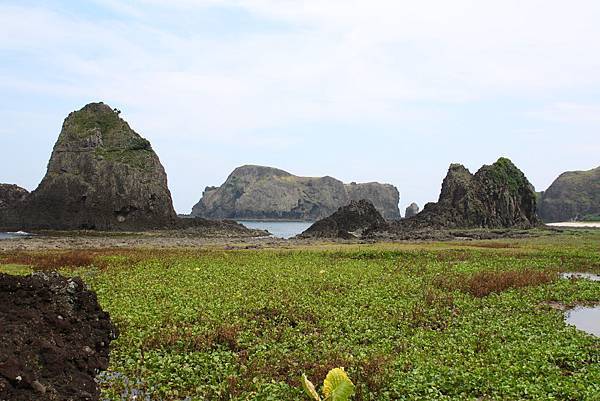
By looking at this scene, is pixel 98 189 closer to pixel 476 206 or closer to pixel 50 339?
pixel 476 206

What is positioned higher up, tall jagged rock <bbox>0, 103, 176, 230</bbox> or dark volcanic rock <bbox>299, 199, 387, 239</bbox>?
tall jagged rock <bbox>0, 103, 176, 230</bbox>

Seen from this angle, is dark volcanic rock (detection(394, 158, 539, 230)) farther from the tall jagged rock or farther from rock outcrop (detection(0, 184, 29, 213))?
rock outcrop (detection(0, 184, 29, 213))

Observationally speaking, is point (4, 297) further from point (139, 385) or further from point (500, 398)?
point (500, 398)

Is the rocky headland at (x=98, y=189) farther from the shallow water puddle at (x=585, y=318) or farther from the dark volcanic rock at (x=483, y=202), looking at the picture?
the shallow water puddle at (x=585, y=318)

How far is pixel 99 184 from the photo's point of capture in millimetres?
105375

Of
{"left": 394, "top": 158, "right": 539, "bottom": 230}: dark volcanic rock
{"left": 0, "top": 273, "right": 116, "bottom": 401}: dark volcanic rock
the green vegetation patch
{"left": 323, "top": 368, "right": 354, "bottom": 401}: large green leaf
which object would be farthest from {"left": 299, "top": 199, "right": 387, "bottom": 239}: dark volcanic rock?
{"left": 323, "top": 368, "right": 354, "bottom": 401}: large green leaf

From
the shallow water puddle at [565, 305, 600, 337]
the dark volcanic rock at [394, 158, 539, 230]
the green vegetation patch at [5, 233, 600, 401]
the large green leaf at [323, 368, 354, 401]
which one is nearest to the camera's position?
the large green leaf at [323, 368, 354, 401]

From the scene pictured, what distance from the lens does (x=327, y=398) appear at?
33.4ft

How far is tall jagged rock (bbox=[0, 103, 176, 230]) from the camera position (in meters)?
103

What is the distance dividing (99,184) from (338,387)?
104188mm

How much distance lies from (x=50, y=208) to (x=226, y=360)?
325ft

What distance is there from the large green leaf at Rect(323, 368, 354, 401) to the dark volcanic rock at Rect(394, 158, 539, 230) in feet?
320

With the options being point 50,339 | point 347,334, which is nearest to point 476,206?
point 347,334

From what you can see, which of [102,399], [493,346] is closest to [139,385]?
[102,399]
